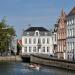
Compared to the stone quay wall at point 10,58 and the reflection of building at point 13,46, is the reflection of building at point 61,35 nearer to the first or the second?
the stone quay wall at point 10,58

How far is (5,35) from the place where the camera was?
155 meters

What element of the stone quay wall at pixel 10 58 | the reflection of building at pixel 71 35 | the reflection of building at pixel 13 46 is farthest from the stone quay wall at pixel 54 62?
the reflection of building at pixel 13 46

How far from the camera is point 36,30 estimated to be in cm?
15938

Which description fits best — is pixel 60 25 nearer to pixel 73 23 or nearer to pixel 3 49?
pixel 73 23

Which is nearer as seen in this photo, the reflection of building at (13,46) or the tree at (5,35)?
the tree at (5,35)

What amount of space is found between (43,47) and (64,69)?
60.3 meters

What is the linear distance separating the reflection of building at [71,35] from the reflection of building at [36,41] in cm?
3664

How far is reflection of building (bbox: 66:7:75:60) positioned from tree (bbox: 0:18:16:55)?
119 feet

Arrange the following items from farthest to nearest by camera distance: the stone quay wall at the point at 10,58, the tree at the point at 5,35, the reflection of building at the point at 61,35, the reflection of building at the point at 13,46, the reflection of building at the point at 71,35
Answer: the reflection of building at the point at 13,46, the tree at the point at 5,35, the stone quay wall at the point at 10,58, the reflection of building at the point at 61,35, the reflection of building at the point at 71,35

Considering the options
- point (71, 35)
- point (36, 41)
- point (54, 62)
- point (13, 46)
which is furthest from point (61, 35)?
point (13, 46)

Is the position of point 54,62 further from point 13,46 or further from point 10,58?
point 13,46

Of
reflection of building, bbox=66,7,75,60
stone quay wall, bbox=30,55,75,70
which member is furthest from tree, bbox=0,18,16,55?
reflection of building, bbox=66,7,75,60

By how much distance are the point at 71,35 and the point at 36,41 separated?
136ft

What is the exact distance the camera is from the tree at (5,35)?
505ft
